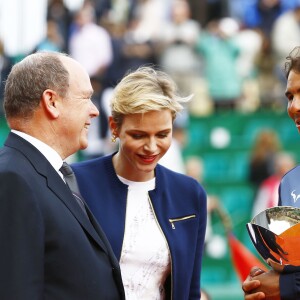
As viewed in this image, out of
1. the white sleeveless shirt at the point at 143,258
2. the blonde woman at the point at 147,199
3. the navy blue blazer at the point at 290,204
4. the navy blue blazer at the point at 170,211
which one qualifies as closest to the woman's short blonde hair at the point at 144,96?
the blonde woman at the point at 147,199

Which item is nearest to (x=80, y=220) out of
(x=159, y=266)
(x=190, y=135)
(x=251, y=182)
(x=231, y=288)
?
(x=159, y=266)

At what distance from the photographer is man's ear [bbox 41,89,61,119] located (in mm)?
3119

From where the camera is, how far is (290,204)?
3.54 m

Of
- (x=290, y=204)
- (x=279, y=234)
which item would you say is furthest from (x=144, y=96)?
(x=279, y=234)

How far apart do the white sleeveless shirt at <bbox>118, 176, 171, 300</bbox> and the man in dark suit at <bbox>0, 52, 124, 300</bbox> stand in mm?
423

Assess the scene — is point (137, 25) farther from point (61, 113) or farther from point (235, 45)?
point (61, 113)

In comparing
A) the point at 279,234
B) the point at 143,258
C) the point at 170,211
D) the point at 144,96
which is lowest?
the point at 143,258

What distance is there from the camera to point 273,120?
11.1m

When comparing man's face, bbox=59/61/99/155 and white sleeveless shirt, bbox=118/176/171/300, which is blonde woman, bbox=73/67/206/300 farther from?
man's face, bbox=59/61/99/155

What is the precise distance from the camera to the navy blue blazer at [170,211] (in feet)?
12.3

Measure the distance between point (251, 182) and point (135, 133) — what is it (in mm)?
6381

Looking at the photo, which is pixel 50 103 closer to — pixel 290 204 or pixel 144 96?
pixel 144 96

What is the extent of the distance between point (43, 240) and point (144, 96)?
40.5 inches

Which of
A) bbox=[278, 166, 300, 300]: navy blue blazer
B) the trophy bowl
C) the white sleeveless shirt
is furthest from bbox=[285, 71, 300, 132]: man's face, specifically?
the white sleeveless shirt
